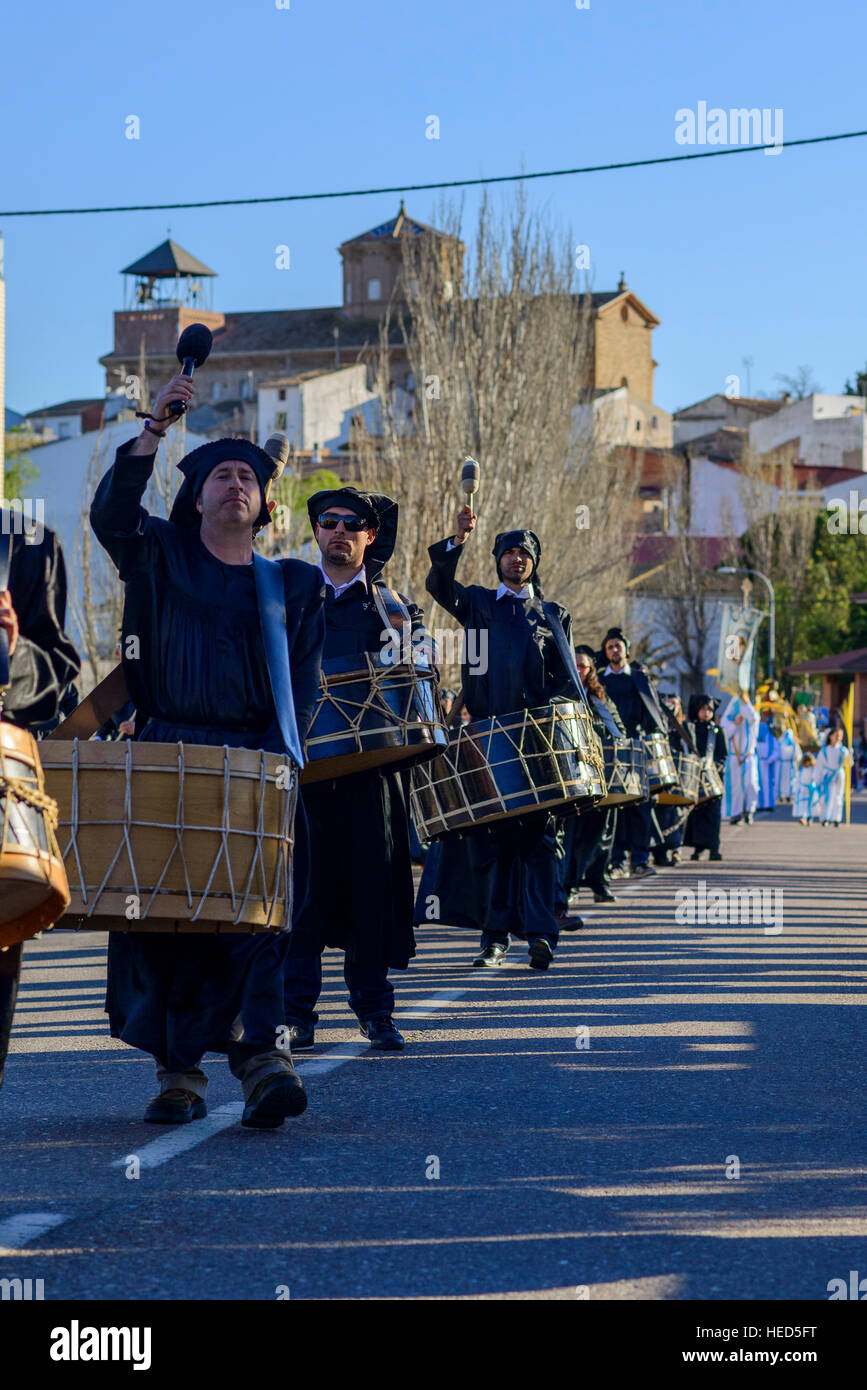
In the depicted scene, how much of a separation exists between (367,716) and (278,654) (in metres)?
1.31

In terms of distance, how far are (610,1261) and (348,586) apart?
4.00m

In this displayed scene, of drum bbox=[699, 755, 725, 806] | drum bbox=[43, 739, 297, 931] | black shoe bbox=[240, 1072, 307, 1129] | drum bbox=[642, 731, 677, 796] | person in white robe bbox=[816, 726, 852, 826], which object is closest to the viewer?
drum bbox=[43, 739, 297, 931]

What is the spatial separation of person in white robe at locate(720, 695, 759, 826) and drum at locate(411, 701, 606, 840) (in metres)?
23.1

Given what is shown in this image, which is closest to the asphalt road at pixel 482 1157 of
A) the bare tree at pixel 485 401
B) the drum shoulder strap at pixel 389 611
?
the drum shoulder strap at pixel 389 611

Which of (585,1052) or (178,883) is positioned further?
(585,1052)

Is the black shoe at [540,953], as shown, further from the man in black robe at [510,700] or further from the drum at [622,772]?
the drum at [622,772]

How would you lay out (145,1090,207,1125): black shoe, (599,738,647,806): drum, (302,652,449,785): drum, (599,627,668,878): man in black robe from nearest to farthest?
(145,1090,207,1125): black shoe < (302,652,449,785): drum < (599,738,647,806): drum < (599,627,668,878): man in black robe

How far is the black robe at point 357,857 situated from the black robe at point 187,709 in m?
1.60

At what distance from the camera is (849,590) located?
3145 inches

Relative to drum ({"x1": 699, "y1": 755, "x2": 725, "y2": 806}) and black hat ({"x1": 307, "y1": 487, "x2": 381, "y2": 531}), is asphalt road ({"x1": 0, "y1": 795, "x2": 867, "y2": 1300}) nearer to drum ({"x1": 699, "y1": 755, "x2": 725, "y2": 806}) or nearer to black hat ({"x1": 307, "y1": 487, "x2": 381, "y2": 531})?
black hat ({"x1": 307, "y1": 487, "x2": 381, "y2": 531})

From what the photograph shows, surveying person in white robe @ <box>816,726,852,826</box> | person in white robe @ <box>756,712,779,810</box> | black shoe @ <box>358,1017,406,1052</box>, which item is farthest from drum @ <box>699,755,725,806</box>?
person in white robe @ <box>756,712,779,810</box>

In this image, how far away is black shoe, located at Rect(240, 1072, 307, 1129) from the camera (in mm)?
5906
